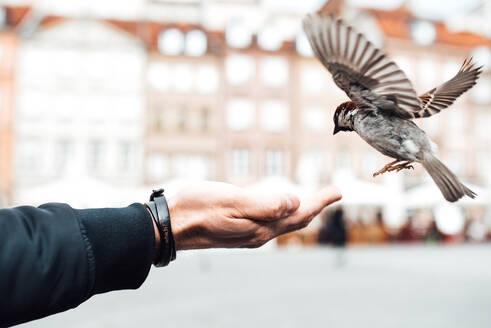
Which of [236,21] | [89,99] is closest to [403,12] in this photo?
[236,21]

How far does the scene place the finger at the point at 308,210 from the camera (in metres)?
1.69

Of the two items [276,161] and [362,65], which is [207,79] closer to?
[276,161]

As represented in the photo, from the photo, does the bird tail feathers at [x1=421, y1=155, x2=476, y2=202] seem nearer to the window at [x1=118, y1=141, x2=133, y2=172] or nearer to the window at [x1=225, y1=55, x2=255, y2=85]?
the window at [x1=118, y1=141, x2=133, y2=172]

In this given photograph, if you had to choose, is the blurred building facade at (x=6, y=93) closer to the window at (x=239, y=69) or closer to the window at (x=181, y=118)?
the window at (x=181, y=118)

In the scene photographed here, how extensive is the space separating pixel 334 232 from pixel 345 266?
3.57ft

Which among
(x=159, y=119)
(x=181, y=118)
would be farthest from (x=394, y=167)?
(x=181, y=118)

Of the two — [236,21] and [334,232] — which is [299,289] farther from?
[236,21]

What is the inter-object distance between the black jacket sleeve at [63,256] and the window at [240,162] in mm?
32342

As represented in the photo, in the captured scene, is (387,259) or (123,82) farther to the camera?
(123,82)

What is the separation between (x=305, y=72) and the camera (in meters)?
34.5

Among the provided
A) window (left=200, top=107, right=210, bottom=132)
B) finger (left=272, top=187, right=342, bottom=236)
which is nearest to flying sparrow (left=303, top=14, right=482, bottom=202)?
finger (left=272, top=187, right=342, bottom=236)

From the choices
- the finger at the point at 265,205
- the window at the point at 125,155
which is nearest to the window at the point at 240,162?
the window at the point at 125,155

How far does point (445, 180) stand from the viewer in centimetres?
124

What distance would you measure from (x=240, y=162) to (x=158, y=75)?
663 centimetres
